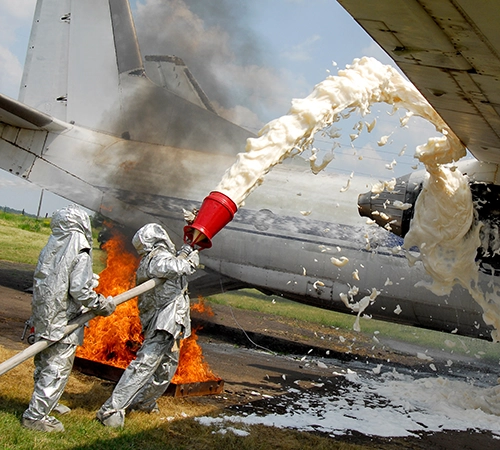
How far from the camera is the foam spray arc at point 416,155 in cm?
648

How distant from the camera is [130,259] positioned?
464 inches

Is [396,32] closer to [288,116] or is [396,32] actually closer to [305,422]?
[288,116]

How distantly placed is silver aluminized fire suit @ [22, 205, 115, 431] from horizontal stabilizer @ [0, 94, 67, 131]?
317 inches

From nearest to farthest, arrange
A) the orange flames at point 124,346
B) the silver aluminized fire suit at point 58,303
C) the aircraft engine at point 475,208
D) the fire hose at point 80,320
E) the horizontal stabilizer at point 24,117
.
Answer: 1. the fire hose at point 80,320
2. the silver aluminized fire suit at point 58,303
3. the orange flames at point 124,346
4. the aircraft engine at point 475,208
5. the horizontal stabilizer at point 24,117

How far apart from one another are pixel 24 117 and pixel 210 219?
9.26 meters

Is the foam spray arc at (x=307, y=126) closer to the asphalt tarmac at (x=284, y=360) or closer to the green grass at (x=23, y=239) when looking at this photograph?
the asphalt tarmac at (x=284, y=360)

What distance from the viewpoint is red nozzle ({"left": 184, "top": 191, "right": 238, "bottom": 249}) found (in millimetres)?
5965

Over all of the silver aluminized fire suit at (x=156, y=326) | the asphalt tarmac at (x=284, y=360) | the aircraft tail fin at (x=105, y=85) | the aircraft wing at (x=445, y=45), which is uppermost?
the aircraft tail fin at (x=105, y=85)

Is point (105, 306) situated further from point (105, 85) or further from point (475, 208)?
point (105, 85)

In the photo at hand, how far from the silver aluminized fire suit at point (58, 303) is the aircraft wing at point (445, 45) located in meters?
3.53

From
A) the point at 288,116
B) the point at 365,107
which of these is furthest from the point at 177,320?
the point at 365,107

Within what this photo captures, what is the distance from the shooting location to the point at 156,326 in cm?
652

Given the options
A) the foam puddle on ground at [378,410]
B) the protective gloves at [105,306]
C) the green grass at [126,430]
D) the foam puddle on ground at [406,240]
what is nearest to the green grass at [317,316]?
the foam puddle on ground at [378,410]

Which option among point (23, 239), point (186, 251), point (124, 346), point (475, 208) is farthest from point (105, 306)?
point (23, 239)
